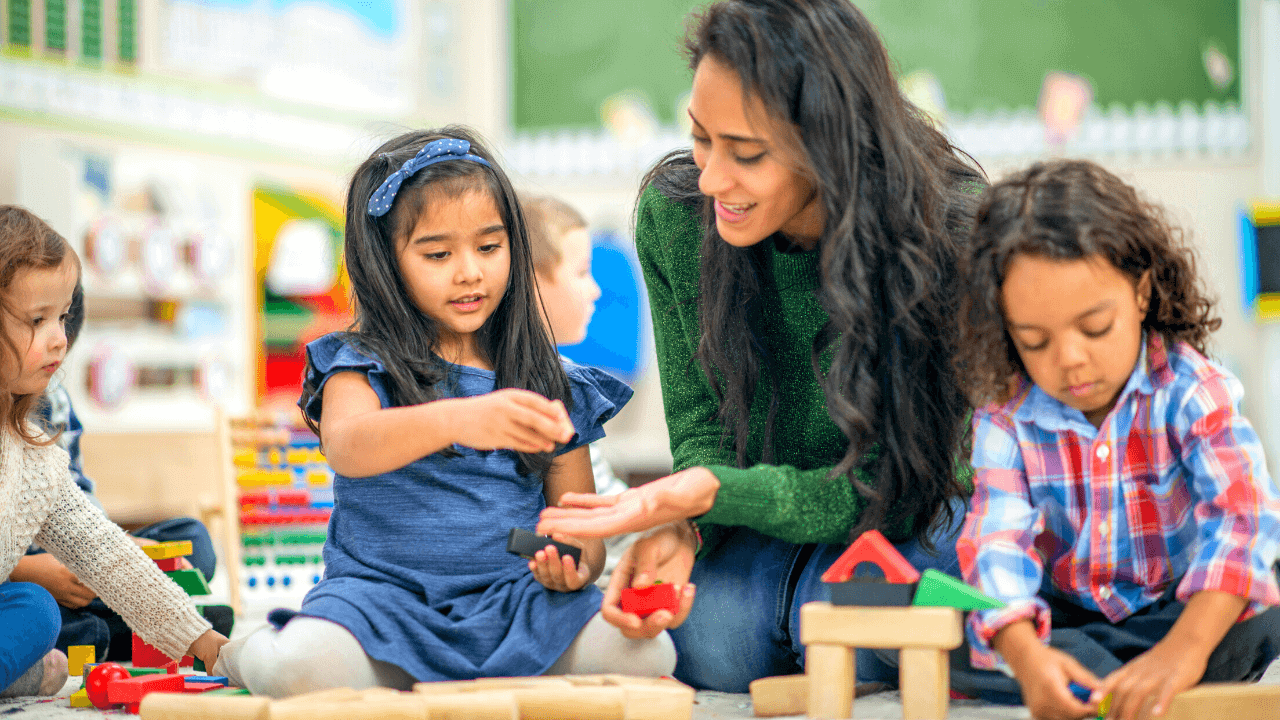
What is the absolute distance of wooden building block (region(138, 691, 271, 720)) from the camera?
92cm

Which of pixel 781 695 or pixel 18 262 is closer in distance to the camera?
pixel 781 695

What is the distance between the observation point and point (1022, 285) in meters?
0.97

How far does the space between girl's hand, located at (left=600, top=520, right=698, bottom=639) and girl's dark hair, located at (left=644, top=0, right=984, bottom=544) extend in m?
0.19

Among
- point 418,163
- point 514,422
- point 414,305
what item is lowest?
point 514,422

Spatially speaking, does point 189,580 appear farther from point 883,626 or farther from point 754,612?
point 883,626

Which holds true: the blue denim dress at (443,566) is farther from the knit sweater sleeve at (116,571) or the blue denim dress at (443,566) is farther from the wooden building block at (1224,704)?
the wooden building block at (1224,704)

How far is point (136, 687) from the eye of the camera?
120cm

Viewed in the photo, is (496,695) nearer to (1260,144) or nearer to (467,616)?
(467,616)

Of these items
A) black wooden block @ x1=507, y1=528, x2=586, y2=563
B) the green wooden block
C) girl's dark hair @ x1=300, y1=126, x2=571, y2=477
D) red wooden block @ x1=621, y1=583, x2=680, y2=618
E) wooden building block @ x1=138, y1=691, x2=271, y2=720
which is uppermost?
girl's dark hair @ x1=300, y1=126, x2=571, y2=477

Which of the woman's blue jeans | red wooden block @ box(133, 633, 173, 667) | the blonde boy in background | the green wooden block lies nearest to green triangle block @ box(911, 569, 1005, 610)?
the woman's blue jeans

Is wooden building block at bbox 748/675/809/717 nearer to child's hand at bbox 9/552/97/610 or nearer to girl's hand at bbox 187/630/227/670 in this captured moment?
girl's hand at bbox 187/630/227/670

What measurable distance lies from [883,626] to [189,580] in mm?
992

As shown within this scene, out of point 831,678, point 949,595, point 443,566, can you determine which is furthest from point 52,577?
point 949,595

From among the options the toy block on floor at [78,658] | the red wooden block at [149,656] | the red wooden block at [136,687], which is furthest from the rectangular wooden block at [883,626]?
the toy block on floor at [78,658]
